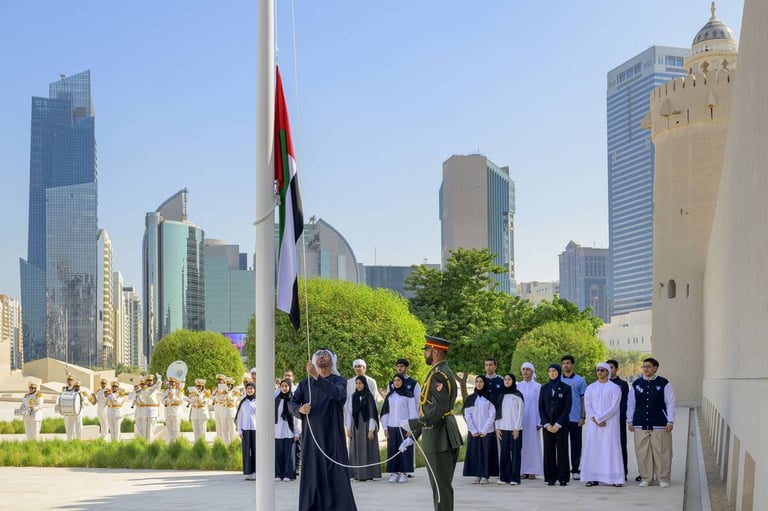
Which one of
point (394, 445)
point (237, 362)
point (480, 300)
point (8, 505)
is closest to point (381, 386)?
point (237, 362)

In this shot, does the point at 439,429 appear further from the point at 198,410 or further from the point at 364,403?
the point at 198,410

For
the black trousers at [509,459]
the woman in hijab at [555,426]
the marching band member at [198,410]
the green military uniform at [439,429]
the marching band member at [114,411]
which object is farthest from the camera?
the marching band member at [114,411]

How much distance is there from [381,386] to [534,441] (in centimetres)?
2081

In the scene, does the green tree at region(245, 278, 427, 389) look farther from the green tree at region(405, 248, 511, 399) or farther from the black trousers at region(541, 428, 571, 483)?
the black trousers at region(541, 428, 571, 483)

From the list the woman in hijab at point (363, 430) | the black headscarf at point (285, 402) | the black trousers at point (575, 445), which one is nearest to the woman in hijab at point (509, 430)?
the black trousers at point (575, 445)

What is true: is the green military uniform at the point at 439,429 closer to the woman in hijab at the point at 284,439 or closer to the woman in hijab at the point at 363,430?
the woman in hijab at the point at 363,430

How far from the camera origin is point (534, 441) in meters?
14.1

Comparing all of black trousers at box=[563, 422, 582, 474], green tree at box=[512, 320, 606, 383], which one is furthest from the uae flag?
green tree at box=[512, 320, 606, 383]

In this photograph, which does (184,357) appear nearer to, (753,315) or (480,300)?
(480,300)

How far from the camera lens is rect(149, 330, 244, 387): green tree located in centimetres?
4188

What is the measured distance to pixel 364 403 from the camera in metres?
14.0

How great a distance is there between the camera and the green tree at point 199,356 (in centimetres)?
4188

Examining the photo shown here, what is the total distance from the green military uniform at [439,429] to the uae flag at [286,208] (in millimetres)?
2161

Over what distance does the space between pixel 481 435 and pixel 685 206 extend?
106 feet
